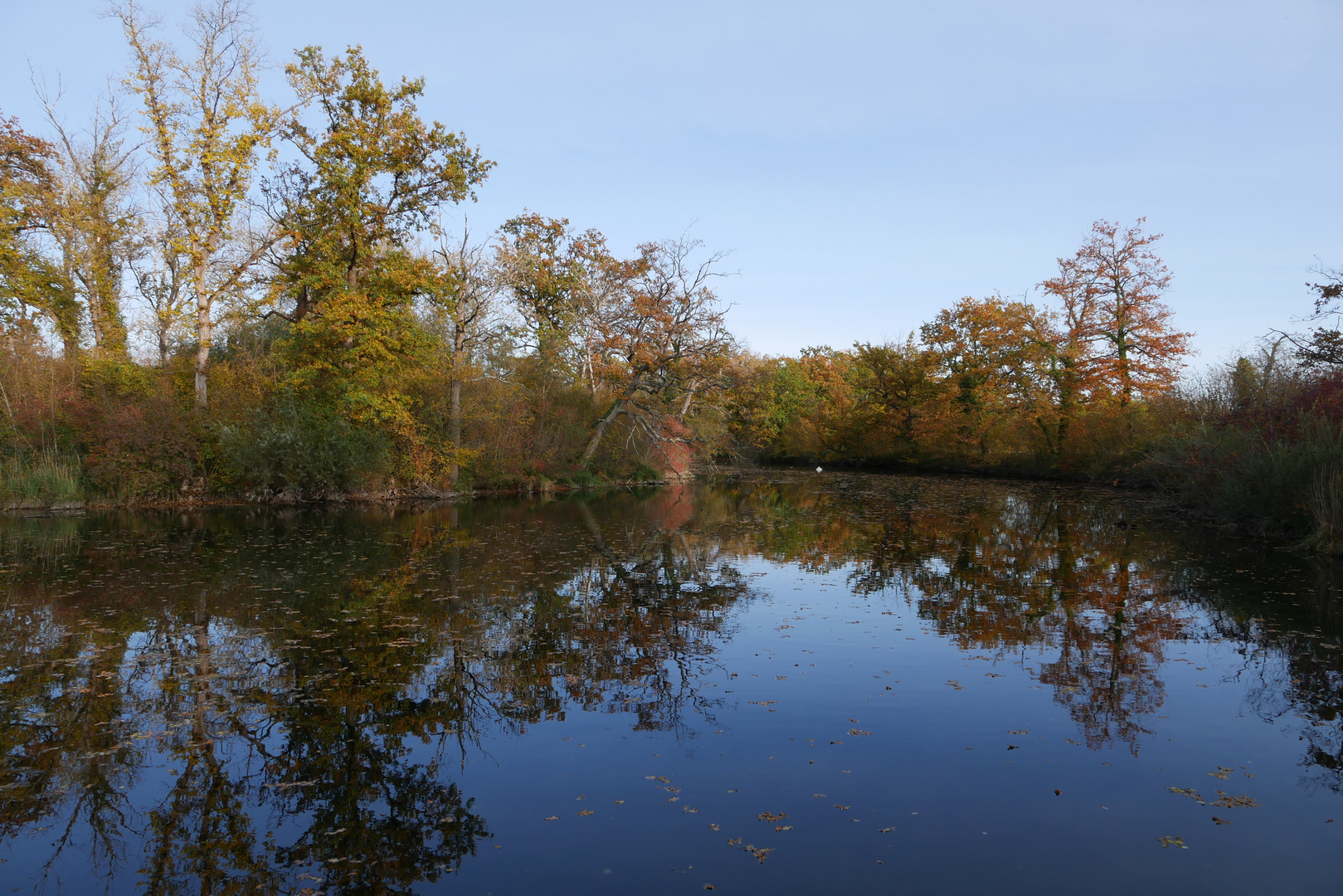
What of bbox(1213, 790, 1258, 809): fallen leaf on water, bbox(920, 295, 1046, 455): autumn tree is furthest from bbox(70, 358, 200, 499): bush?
bbox(920, 295, 1046, 455): autumn tree

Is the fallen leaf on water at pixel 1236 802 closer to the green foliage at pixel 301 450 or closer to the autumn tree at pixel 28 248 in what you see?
the green foliage at pixel 301 450

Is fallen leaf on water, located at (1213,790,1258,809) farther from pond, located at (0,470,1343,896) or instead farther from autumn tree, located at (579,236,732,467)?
autumn tree, located at (579,236,732,467)

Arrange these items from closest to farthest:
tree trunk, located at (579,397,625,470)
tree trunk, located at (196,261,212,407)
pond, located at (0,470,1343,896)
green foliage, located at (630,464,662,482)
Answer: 1. pond, located at (0,470,1343,896)
2. tree trunk, located at (196,261,212,407)
3. tree trunk, located at (579,397,625,470)
4. green foliage, located at (630,464,662,482)

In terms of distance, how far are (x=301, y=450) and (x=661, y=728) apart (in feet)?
65.2

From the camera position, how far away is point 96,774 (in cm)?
535

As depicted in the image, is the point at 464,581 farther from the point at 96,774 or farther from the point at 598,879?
the point at 598,879

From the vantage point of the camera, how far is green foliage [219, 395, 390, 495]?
73.5 feet

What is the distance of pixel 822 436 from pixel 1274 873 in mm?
50929

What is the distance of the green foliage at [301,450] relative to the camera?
2241 cm

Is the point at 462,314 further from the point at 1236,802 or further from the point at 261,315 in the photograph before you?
the point at 1236,802

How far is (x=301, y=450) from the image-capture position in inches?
898

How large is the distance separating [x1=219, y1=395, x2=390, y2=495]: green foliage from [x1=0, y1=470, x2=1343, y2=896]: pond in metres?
9.19

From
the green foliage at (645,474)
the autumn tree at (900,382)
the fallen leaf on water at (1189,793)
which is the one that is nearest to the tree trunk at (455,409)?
the green foliage at (645,474)

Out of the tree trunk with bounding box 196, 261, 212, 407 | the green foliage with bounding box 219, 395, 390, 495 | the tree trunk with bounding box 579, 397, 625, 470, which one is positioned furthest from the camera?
the tree trunk with bounding box 579, 397, 625, 470
